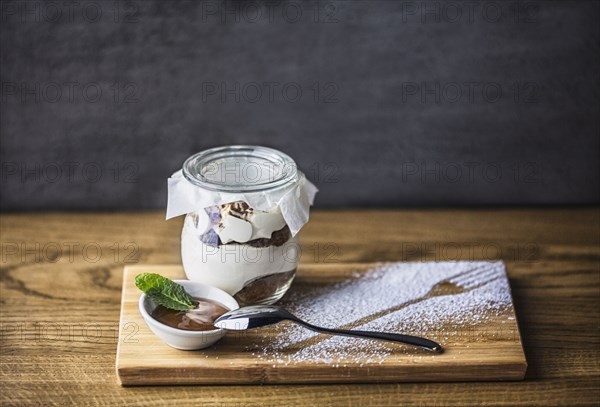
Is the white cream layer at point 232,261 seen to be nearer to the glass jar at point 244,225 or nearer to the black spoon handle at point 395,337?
the glass jar at point 244,225

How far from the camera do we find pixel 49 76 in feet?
4.62

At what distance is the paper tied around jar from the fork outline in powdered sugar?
0.53 ft

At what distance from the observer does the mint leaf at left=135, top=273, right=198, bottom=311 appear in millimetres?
1075

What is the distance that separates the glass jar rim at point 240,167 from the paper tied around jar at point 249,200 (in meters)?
0.01

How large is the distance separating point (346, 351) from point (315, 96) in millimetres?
541

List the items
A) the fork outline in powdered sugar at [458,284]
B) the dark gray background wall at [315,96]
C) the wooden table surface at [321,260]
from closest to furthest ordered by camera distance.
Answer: the wooden table surface at [321,260] < the fork outline in powdered sugar at [458,284] < the dark gray background wall at [315,96]

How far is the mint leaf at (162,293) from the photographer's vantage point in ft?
3.53

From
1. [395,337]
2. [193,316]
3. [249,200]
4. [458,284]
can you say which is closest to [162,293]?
[193,316]

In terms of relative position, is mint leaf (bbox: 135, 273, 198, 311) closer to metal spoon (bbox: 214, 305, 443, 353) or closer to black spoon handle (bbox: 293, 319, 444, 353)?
metal spoon (bbox: 214, 305, 443, 353)

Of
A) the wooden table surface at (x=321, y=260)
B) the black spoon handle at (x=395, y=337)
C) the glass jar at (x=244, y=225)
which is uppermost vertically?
the glass jar at (x=244, y=225)

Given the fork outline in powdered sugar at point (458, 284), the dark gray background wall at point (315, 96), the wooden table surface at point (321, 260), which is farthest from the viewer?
the dark gray background wall at point (315, 96)

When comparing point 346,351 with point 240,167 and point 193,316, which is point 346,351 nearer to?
point 193,316

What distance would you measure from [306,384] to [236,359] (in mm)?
89

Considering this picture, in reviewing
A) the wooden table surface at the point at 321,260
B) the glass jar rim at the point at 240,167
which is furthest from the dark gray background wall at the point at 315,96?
the glass jar rim at the point at 240,167
